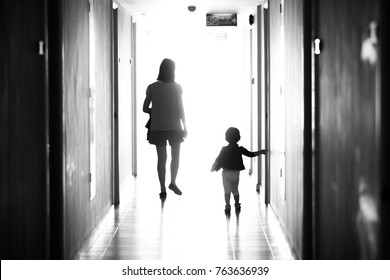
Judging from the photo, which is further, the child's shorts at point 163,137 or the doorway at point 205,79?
the doorway at point 205,79

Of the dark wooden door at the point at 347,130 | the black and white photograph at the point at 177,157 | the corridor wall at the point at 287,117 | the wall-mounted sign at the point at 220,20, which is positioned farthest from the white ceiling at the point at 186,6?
the dark wooden door at the point at 347,130

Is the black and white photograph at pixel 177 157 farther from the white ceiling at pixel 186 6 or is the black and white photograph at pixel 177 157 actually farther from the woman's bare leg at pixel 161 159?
the white ceiling at pixel 186 6

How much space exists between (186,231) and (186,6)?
12.7 feet

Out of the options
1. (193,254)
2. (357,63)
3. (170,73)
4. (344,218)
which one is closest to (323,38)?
(357,63)

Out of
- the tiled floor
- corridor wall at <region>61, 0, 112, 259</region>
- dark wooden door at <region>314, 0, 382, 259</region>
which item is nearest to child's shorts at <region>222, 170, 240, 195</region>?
the tiled floor

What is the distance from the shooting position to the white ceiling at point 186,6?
291 inches

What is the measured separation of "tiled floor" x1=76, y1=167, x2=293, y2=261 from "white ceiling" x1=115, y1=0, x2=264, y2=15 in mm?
2328

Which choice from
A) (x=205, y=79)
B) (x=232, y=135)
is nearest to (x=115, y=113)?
(x=232, y=135)

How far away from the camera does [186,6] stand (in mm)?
7965

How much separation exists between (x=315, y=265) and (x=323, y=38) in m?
1.30

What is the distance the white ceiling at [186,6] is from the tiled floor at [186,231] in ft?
7.64

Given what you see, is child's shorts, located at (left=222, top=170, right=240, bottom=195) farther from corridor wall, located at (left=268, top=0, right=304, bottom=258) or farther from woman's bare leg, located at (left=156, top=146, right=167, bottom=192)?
woman's bare leg, located at (left=156, top=146, right=167, bottom=192)

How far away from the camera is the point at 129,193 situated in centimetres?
707

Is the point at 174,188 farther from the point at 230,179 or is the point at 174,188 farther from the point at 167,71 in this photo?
the point at 167,71
